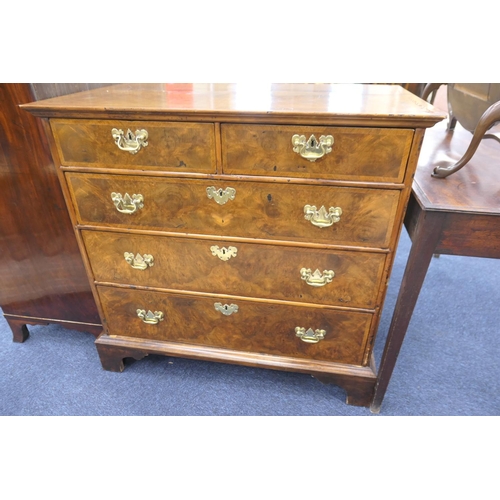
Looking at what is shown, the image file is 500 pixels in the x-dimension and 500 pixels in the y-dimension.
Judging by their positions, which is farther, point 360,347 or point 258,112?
point 360,347

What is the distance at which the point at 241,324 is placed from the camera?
4.32ft

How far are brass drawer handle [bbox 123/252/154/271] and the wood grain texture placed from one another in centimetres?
29

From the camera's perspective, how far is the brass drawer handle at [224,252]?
1153 millimetres

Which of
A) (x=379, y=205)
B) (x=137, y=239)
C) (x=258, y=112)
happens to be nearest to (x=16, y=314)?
(x=137, y=239)

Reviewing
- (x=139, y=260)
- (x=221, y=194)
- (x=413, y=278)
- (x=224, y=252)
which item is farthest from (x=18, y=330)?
(x=413, y=278)

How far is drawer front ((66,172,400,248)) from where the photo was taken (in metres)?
1.00

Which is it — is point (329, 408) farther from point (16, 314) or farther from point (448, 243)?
point (16, 314)

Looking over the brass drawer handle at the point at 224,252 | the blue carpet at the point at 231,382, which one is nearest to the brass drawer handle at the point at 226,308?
the brass drawer handle at the point at 224,252

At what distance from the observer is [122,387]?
4.85ft

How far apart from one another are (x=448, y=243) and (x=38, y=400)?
1.60 meters

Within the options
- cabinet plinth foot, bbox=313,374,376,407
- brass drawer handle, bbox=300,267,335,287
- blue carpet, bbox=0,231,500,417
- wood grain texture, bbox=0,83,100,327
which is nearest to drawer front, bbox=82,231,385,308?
brass drawer handle, bbox=300,267,335,287

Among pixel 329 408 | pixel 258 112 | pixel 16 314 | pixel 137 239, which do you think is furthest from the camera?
pixel 16 314

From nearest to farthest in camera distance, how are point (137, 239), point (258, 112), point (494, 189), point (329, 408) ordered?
point (258, 112) < point (494, 189) < point (137, 239) < point (329, 408)

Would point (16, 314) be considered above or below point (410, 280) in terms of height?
below
